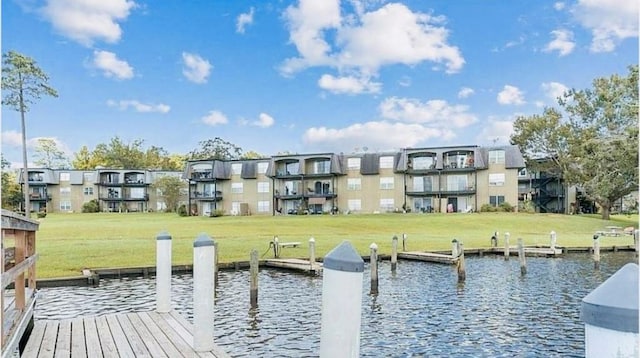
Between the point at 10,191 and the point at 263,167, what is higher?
the point at 263,167

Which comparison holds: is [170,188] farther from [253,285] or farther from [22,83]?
[253,285]

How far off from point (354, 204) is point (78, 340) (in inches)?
1979

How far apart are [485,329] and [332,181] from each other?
46454 millimetres

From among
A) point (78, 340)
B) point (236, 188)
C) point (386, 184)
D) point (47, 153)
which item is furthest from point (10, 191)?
point (78, 340)

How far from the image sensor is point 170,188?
2689 inches

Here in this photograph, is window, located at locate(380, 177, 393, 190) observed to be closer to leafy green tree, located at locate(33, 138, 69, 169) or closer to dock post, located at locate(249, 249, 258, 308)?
dock post, located at locate(249, 249, 258, 308)

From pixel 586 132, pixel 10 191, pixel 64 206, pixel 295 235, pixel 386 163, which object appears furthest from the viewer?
pixel 64 206

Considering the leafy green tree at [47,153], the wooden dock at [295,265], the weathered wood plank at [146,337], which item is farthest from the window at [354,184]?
the leafy green tree at [47,153]

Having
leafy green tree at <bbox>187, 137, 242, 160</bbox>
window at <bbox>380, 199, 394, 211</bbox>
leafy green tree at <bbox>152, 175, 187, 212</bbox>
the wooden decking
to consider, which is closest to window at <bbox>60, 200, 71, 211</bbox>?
leafy green tree at <bbox>152, 175, 187, 212</bbox>

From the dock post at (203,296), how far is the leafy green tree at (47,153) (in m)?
92.8

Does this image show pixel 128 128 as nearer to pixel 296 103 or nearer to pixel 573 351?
pixel 296 103

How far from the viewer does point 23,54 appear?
51094 mm

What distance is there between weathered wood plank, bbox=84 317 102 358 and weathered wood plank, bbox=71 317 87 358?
50 millimetres

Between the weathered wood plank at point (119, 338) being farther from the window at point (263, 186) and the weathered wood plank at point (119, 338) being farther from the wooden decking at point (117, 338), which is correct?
the window at point (263, 186)
